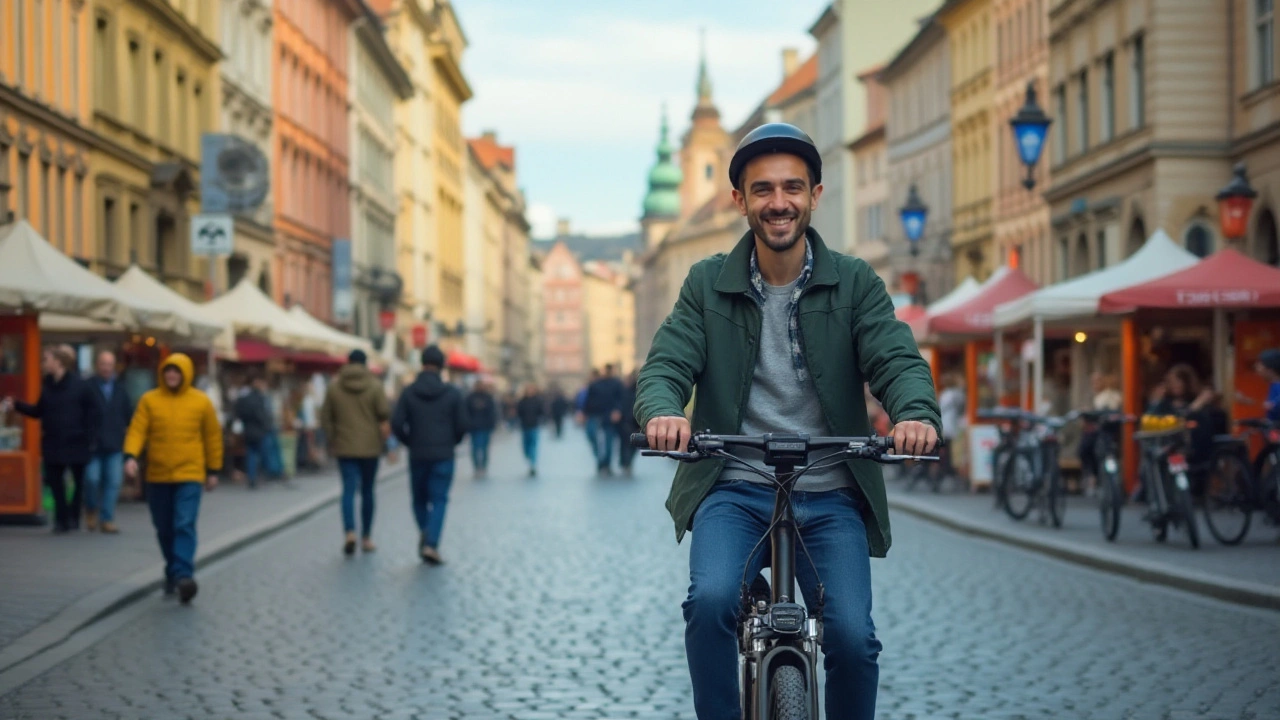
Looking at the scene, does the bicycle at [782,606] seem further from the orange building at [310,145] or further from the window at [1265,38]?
the orange building at [310,145]

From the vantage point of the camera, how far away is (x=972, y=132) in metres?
61.8

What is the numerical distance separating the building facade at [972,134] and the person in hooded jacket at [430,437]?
4128cm

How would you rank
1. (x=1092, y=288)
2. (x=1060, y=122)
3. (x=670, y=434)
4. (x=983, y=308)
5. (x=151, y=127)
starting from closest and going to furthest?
1. (x=670, y=434)
2. (x=1092, y=288)
3. (x=983, y=308)
4. (x=151, y=127)
5. (x=1060, y=122)

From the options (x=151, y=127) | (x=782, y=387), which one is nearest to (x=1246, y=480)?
(x=782, y=387)

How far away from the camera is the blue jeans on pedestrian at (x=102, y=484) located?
21188 mm

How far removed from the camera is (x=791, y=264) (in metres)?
5.60

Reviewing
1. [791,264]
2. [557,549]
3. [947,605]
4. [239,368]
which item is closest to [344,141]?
[239,368]

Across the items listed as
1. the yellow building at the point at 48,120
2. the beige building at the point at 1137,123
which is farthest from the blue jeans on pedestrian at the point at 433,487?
the beige building at the point at 1137,123

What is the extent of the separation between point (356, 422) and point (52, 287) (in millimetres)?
4633

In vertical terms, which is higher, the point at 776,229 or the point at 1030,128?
the point at 1030,128

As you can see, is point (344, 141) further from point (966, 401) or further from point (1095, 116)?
point (966, 401)

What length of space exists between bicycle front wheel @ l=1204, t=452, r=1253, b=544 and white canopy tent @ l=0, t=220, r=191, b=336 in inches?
442

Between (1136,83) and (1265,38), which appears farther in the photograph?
(1136,83)

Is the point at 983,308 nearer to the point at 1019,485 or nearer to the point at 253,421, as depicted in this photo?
the point at 1019,485
